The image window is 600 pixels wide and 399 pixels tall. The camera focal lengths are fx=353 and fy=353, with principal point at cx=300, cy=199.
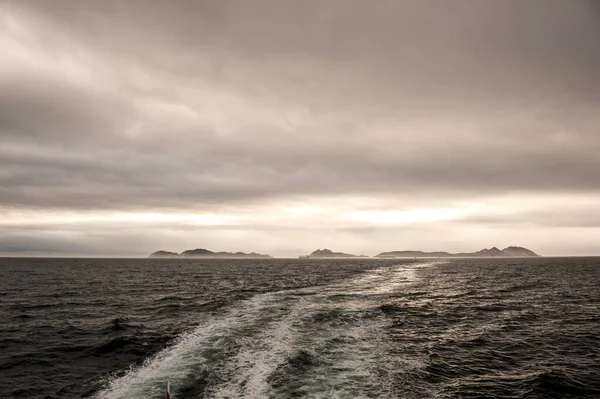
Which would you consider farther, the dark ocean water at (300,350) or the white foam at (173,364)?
the dark ocean water at (300,350)

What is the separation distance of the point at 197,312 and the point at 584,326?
1451 inches

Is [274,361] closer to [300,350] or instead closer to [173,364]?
[300,350]

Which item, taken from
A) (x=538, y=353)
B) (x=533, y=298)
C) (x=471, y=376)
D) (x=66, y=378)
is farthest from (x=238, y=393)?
(x=533, y=298)

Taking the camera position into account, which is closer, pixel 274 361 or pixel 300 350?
pixel 274 361

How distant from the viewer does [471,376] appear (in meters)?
19.7

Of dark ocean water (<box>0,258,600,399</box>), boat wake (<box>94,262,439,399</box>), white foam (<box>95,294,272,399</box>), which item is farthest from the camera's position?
dark ocean water (<box>0,258,600,399</box>)

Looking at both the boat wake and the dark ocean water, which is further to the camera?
the dark ocean water

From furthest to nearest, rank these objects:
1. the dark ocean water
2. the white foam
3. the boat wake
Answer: the dark ocean water
the white foam
the boat wake

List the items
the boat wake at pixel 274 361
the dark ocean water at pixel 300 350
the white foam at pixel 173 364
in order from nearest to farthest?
the boat wake at pixel 274 361, the white foam at pixel 173 364, the dark ocean water at pixel 300 350

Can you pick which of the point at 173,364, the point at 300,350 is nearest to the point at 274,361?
the point at 300,350

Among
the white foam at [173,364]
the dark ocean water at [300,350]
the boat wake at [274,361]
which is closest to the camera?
the boat wake at [274,361]

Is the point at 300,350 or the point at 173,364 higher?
the point at 300,350

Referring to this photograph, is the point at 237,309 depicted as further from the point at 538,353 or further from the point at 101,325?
the point at 538,353

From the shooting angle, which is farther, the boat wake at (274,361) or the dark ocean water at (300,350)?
the dark ocean water at (300,350)
